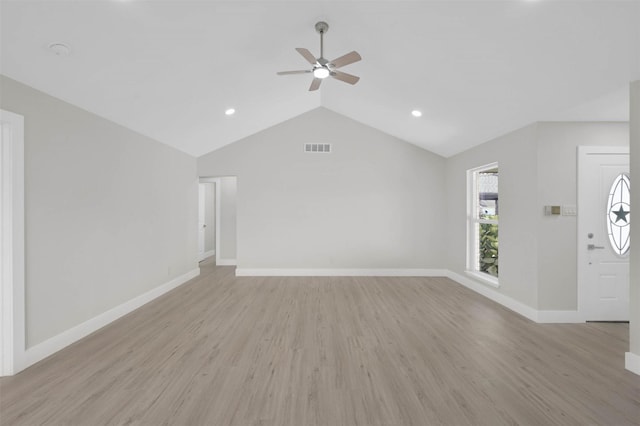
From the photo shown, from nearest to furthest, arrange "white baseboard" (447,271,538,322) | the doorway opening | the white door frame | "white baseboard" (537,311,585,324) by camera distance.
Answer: the white door frame < "white baseboard" (537,311,585,324) < "white baseboard" (447,271,538,322) < the doorway opening

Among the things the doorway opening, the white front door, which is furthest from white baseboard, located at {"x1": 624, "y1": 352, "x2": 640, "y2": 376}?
the doorway opening

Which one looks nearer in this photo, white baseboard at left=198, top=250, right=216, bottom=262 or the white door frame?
the white door frame

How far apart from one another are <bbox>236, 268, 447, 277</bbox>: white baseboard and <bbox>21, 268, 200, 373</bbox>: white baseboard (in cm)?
172

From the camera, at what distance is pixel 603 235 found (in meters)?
3.42

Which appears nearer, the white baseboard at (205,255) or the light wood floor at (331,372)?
the light wood floor at (331,372)

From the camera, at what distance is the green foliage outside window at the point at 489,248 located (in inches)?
190

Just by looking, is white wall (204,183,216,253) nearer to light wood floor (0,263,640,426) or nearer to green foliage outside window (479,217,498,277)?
light wood floor (0,263,640,426)

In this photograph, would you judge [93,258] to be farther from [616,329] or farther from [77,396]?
[616,329]

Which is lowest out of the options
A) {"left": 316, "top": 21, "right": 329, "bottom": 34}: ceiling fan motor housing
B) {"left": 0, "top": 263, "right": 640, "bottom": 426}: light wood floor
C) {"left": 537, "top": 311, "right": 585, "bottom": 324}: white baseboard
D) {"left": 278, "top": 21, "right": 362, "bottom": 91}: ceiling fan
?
{"left": 0, "top": 263, "right": 640, "bottom": 426}: light wood floor

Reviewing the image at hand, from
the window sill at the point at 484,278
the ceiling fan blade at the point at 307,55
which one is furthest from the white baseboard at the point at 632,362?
the ceiling fan blade at the point at 307,55

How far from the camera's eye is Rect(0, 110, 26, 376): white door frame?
229cm

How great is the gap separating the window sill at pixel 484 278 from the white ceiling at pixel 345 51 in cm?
230

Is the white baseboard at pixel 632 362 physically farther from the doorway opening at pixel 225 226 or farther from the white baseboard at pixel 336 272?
the doorway opening at pixel 225 226

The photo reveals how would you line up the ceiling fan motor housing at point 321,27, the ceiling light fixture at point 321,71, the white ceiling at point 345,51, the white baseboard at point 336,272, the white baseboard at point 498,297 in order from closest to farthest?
the white ceiling at point 345,51, the ceiling light fixture at point 321,71, the ceiling fan motor housing at point 321,27, the white baseboard at point 498,297, the white baseboard at point 336,272
